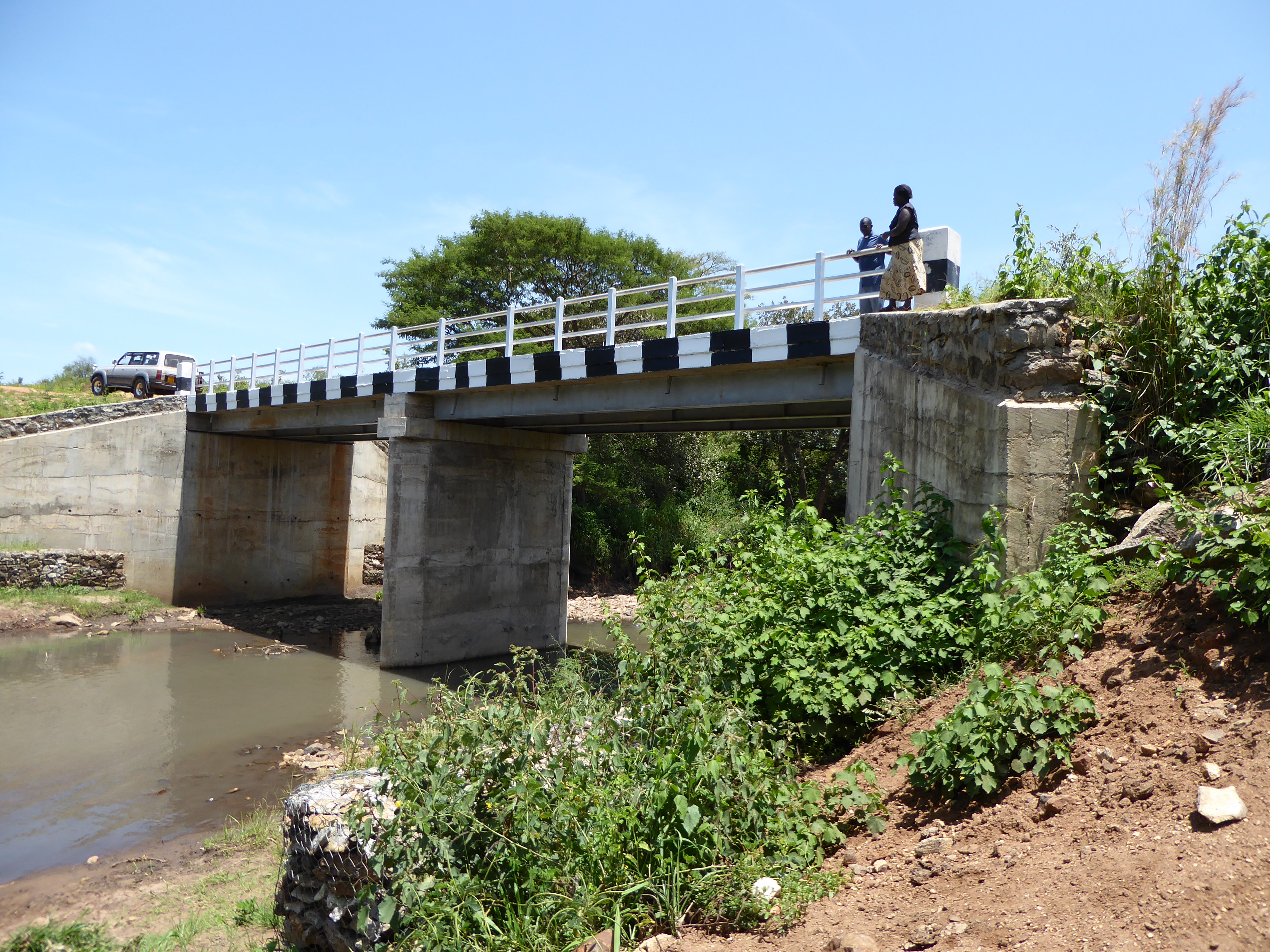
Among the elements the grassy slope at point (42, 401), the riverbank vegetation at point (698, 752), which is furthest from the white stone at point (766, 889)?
the grassy slope at point (42, 401)

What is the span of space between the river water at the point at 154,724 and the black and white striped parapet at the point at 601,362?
16.1 ft

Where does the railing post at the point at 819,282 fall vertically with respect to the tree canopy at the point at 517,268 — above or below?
below

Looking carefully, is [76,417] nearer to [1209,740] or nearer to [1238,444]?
[1238,444]

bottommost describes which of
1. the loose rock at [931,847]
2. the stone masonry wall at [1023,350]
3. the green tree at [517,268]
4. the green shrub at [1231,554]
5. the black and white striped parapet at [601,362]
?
the loose rock at [931,847]

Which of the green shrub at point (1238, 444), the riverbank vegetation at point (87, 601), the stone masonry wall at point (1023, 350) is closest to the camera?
the green shrub at point (1238, 444)

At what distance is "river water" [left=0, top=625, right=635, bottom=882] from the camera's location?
28.1ft

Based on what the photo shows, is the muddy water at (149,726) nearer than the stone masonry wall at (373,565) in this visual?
Yes

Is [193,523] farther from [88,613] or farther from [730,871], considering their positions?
[730,871]

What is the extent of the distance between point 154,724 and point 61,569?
10.6 meters

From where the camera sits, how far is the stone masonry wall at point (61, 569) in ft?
65.0

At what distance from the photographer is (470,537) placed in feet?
57.4

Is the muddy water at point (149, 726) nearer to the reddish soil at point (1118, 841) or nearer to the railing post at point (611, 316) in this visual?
the reddish soil at point (1118, 841)

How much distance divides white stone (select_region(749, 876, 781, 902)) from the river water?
A: 228cm

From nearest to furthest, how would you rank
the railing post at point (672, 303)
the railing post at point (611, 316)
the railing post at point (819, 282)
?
the railing post at point (819, 282) < the railing post at point (672, 303) < the railing post at point (611, 316)
